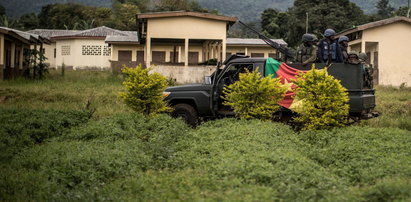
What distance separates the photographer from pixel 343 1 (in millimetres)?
51844

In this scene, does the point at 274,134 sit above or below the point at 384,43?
below

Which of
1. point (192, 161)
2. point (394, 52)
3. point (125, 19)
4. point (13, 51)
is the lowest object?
point (192, 161)

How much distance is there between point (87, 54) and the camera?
4319 centimetres

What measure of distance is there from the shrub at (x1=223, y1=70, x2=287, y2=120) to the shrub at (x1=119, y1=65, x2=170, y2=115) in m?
1.91

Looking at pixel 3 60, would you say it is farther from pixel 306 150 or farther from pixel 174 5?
pixel 174 5

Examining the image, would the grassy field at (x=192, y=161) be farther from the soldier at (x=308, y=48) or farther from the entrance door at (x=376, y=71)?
the entrance door at (x=376, y=71)

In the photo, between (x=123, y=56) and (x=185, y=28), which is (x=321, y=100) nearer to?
(x=185, y=28)

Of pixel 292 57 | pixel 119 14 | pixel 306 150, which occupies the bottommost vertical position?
pixel 306 150

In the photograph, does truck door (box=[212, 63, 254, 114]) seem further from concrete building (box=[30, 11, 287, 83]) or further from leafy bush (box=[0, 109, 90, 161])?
concrete building (box=[30, 11, 287, 83])

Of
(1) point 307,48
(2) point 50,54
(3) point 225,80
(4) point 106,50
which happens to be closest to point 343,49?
(1) point 307,48

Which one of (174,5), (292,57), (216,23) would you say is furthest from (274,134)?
(174,5)

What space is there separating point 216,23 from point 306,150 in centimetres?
1881

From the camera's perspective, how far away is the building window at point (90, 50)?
43.1 meters

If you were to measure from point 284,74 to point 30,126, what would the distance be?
239 inches
